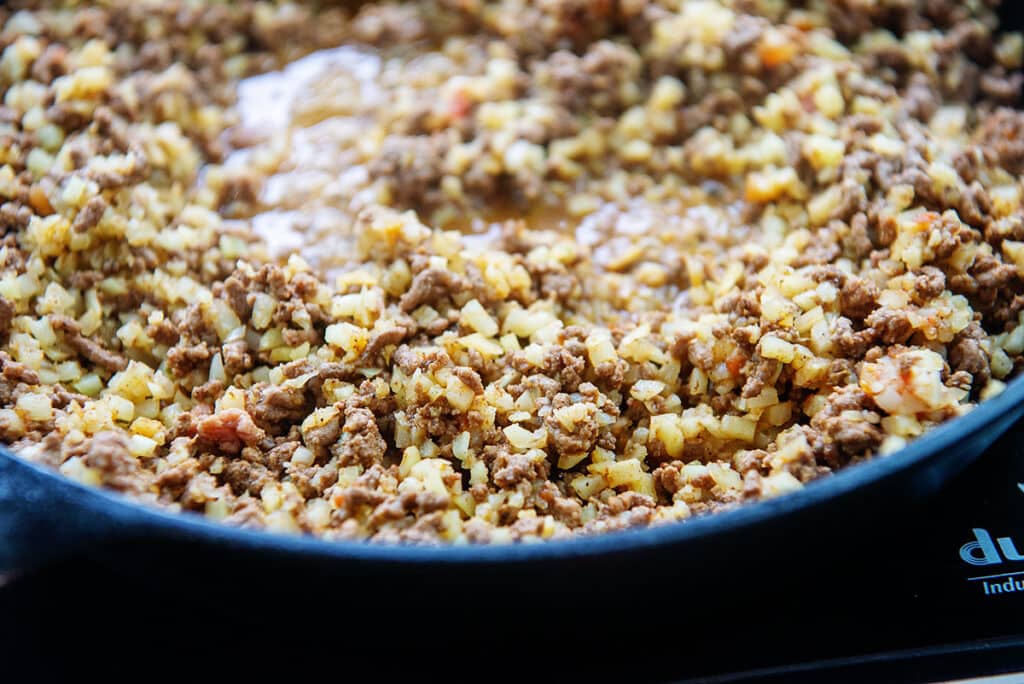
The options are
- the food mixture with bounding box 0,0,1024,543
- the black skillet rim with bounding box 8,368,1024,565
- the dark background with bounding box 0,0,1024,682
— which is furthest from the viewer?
the food mixture with bounding box 0,0,1024,543

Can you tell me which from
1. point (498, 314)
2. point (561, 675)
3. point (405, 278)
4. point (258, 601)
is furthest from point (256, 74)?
point (561, 675)

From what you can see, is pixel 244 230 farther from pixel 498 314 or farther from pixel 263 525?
pixel 263 525

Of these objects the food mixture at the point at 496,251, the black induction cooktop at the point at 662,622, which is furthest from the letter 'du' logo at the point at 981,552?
the food mixture at the point at 496,251

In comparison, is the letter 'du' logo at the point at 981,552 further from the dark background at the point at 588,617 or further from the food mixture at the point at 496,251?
the food mixture at the point at 496,251

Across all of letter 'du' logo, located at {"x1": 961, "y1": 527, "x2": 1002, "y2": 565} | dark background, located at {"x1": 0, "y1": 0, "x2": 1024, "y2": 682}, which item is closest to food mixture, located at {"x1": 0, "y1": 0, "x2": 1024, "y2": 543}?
dark background, located at {"x1": 0, "y1": 0, "x2": 1024, "y2": 682}

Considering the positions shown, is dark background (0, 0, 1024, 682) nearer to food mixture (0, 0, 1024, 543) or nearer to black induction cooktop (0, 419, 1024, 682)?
black induction cooktop (0, 419, 1024, 682)

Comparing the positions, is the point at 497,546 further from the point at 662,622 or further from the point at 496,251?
the point at 496,251

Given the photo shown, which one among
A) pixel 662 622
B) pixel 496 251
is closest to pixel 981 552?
pixel 662 622
